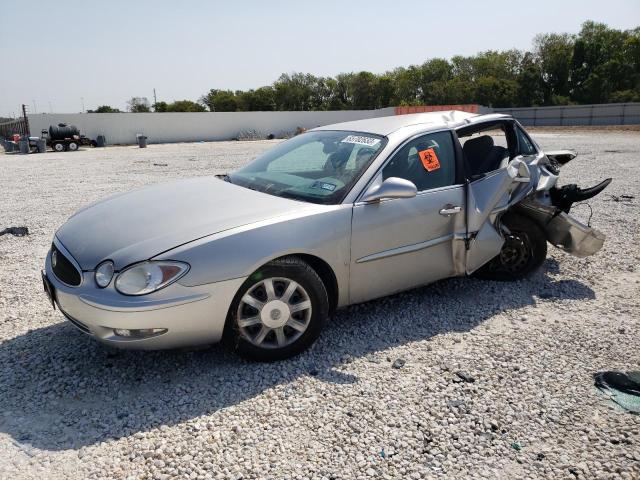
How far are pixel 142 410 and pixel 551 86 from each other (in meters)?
83.3

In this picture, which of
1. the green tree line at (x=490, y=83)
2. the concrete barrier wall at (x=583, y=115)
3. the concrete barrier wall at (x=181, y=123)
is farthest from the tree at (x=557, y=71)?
the concrete barrier wall at (x=181, y=123)

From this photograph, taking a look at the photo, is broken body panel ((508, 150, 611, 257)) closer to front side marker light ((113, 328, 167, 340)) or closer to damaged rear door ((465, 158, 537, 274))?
damaged rear door ((465, 158, 537, 274))

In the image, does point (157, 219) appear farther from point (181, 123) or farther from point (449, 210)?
point (181, 123)

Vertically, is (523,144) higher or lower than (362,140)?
lower

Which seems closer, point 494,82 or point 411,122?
point 411,122

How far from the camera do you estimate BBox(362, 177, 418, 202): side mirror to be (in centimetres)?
357

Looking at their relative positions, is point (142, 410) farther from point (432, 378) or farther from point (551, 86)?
point (551, 86)

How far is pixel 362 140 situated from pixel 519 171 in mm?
1529

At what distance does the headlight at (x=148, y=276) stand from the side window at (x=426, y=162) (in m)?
1.70

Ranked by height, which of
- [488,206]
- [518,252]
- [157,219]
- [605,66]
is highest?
[605,66]

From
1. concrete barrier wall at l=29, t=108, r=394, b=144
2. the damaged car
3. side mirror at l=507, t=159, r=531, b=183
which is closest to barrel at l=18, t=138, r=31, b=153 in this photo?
concrete barrier wall at l=29, t=108, r=394, b=144

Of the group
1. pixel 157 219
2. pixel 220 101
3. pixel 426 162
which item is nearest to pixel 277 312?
pixel 157 219

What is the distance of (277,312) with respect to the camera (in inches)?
131

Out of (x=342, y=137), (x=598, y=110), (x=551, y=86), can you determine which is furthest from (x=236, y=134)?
(x=551, y=86)
